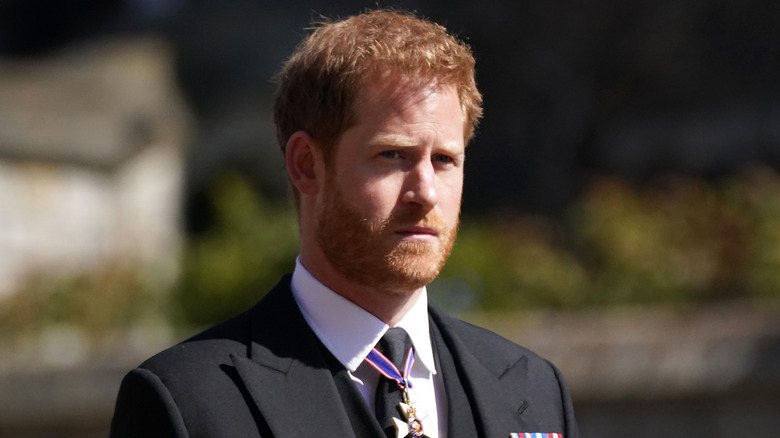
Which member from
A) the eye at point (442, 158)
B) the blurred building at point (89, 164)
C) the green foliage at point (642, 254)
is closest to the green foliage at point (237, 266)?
the blurred building at point (89, 164)

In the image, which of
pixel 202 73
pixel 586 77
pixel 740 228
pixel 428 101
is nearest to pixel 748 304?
pixel 740 228

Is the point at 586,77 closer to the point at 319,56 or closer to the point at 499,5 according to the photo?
the point at 499,5

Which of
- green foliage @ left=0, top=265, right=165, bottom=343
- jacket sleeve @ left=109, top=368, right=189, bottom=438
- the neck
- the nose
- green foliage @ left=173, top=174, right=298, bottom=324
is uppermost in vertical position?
the nose

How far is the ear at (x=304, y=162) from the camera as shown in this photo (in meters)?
2.93

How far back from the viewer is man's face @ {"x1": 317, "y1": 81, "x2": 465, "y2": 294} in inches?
110

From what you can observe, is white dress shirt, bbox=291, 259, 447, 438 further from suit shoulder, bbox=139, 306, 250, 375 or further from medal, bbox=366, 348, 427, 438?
suit shoulder, bbox=139, 306, 250, 375

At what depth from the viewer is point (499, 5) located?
1291 cm

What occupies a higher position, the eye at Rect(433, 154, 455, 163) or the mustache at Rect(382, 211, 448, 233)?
the eye at Rect(433, 154, 455, 163)

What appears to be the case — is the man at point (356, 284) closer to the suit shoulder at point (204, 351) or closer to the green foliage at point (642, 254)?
the suit shoulder at point (204, 351)

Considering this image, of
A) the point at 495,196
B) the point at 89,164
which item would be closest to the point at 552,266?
the point at 495,196

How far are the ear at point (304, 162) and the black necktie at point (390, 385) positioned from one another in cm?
40

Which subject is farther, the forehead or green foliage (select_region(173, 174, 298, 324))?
green foliage (select_region(173, 174, 298, 324))

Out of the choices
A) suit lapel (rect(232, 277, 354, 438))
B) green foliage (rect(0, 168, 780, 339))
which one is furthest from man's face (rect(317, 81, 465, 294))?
green foliage (rect(0, 168, 780, 339))

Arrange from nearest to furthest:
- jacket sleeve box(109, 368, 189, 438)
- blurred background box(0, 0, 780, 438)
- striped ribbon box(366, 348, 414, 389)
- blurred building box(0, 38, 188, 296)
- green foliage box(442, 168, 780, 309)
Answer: jacket sleeve box(109, 368, 189, 438)
striped ribbon box(366, 348, 414, 389)
blurred background box(0, 0, 780, 438)
green foliage box(442, 168, 780, 309)
blurred building box(0, 38, 188, 296)
